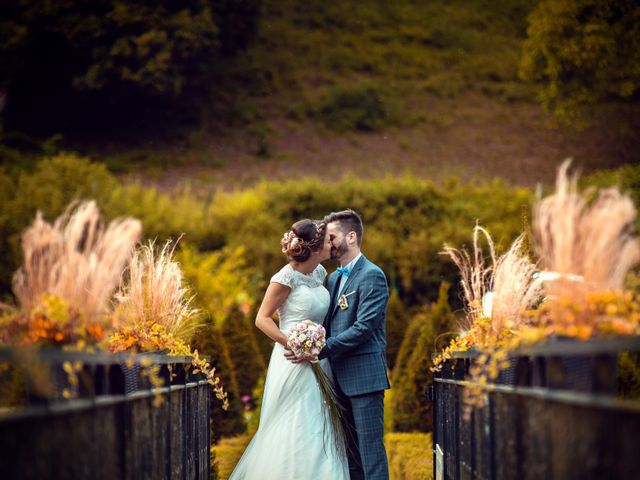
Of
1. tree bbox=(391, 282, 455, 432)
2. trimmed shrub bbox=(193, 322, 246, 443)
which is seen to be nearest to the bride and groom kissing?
trimmed shrub bbox=(193, 322, 246, 443)

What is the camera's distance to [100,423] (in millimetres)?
3479

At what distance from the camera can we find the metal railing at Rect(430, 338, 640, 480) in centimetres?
262

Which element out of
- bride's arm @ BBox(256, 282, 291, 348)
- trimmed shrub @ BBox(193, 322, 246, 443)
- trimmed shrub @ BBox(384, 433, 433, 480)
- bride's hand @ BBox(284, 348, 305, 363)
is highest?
bride's arm @ BBox(256, 282, 291, 348)

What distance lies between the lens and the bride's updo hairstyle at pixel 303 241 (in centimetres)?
638

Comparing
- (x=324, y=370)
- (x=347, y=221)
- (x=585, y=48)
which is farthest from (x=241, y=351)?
(x=585, y=48)

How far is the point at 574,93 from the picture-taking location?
90.3 ft

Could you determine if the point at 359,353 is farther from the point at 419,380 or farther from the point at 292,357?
the point at 419,380

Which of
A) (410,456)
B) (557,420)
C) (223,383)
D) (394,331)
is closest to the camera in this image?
(557,420)

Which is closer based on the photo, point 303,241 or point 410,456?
point 303,241

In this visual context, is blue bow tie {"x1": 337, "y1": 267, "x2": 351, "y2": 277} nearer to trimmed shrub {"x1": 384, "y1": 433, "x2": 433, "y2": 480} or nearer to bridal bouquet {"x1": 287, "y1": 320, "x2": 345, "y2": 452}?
bridal bouquet {"x1": 287, "y1": 320, "x2": 345, "y2": 452}

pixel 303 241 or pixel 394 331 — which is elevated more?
pixel 303 241

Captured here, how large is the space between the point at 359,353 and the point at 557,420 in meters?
3.27

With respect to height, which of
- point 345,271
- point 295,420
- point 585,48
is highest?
point 585,48

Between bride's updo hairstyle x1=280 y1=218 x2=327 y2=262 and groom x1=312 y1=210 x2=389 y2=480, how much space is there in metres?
0.19
